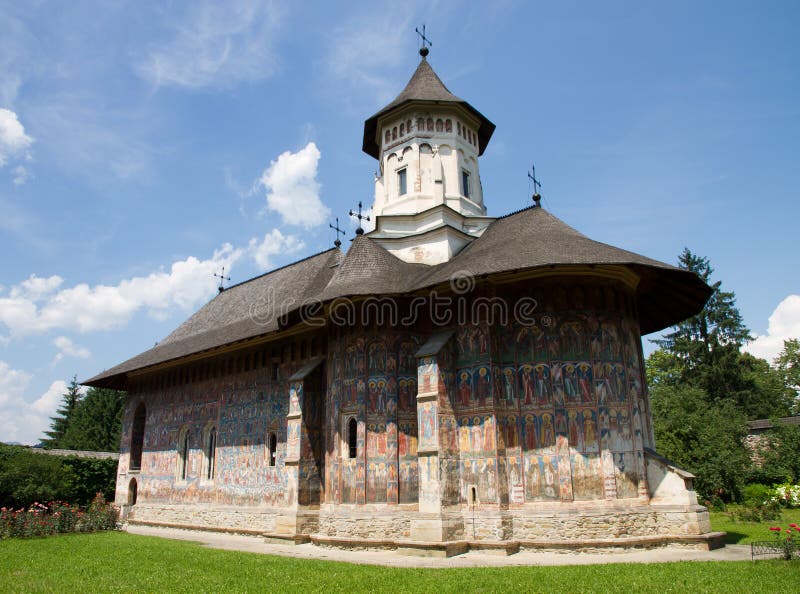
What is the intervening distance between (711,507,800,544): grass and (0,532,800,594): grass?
399 cm

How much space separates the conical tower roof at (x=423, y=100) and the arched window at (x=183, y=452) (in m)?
11.9

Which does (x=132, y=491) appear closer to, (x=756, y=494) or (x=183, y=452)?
(x=183, y=452)

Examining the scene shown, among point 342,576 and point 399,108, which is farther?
point 399,108

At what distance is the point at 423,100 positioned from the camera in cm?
1875

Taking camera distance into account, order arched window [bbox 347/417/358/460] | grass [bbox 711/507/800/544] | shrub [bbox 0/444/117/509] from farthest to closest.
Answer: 1. shrub [bbox 0/444/117/509]
2. arched window [bbox 347/417/358/460]
3. grass [bbox 711/507/800/544]

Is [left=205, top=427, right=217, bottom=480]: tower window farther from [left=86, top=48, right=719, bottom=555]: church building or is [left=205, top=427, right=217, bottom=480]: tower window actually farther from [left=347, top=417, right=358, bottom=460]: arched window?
[left=347, top=417, right=358, bottom=460]: arched window

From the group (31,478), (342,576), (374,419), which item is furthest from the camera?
(31,478)

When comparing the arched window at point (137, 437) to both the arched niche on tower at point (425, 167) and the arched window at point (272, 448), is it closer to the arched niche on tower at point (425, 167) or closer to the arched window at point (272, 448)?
the arched window at point (272, 448)

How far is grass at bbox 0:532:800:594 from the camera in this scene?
8.08 meters

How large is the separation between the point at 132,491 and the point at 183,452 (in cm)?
383

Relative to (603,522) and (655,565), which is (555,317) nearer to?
(603,522)

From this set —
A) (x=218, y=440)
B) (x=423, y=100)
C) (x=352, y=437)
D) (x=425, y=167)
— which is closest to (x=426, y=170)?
(x=425, y=167)

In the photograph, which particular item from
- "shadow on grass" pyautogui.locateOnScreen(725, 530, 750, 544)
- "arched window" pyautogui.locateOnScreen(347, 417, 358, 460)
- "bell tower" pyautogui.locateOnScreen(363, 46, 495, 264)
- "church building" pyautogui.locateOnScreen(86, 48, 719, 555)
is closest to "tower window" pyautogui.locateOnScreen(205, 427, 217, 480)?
"church building" pyautogui.locateOnScreen(86, 48, 719, 555)

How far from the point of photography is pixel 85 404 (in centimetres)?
4166
